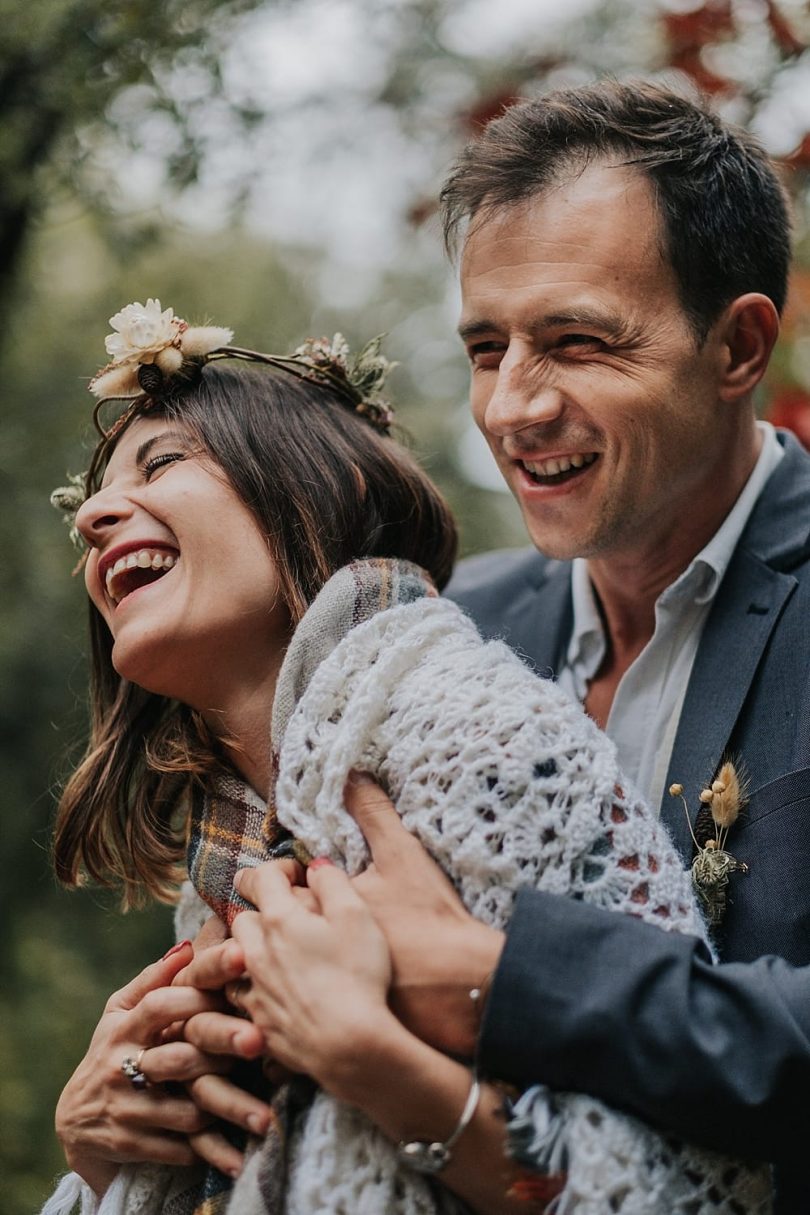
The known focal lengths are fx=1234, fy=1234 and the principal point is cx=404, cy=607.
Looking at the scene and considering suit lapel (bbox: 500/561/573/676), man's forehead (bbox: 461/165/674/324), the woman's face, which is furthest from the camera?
suit lapel (bbox: 500/561/573/676)

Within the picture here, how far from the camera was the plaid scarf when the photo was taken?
2.05 m

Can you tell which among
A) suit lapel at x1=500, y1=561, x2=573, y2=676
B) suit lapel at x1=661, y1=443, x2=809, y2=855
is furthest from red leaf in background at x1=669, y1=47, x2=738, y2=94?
suit lapel at x1=500, y1=561, x2=573, y2=676

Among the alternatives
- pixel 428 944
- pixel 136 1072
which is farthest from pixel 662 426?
pixel 136 1072

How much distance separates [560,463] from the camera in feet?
9.52

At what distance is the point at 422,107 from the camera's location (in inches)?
196

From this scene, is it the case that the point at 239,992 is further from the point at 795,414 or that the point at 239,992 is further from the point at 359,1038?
the point at 795,414

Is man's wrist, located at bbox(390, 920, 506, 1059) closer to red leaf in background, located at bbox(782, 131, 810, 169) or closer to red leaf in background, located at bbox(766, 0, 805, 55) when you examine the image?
red leaf in background, located at bbox(782, 131, 810, 169)

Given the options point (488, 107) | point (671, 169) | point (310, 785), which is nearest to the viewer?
point (310, 785)

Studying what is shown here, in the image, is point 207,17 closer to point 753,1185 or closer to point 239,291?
point 753,1185

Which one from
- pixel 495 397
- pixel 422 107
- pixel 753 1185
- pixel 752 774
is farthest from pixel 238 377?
pixel 422 107

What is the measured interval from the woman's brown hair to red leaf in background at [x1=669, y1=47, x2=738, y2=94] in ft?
6.14

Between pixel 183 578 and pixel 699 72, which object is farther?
pixel 699 72

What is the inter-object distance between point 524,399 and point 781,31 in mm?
1857

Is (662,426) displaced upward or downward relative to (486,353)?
downward
